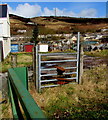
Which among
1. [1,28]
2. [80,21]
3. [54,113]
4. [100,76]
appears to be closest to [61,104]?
[54,113]

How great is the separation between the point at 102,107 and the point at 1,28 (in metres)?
14.0

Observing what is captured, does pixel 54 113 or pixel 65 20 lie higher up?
pixel 65 20

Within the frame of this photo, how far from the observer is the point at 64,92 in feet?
17.9

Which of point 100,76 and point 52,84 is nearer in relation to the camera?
point 52,84

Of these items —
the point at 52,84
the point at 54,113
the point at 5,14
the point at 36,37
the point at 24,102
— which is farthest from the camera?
the point at 36,37

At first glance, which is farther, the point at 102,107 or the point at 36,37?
the point at 36,37

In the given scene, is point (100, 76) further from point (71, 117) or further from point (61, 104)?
point (71, 117)

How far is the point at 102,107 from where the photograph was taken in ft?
14.1

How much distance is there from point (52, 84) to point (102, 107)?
7.93ft

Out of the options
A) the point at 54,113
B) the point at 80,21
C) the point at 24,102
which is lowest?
the point at 54,113

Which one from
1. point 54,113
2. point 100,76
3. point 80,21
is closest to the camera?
point 54,113

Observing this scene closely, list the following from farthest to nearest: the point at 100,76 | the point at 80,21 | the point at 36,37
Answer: the point at 80,21, the point at 36,37, the point at 100,76

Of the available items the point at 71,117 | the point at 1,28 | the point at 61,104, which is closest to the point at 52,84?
the point at 61,104

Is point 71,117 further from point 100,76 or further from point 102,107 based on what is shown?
point 100,76
